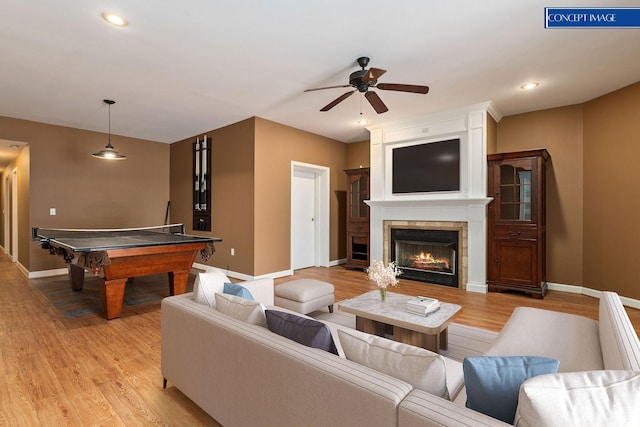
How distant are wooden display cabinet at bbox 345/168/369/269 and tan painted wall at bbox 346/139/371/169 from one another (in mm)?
697

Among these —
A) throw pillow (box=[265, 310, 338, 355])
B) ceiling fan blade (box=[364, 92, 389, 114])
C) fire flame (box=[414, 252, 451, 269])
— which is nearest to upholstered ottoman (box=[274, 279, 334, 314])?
throw pillow (box=[265, 310, 338, 355])

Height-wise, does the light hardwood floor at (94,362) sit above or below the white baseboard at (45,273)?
below

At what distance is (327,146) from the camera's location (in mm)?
6598

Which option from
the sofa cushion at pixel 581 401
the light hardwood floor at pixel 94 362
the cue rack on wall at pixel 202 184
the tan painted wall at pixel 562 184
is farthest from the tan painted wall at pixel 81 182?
the tan painted wall at pixel 562 184

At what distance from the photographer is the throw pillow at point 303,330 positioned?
52.1 inches

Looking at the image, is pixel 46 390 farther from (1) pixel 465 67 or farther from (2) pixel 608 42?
(2) pixel 608 42

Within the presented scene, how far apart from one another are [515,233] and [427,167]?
1570 millimetres

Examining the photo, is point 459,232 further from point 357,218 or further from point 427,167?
point 357,218

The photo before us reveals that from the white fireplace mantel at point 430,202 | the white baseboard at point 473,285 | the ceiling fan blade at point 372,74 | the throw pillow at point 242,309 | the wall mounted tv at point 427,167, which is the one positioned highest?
the ceiling fan blade at point 372,74

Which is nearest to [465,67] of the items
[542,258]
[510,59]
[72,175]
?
[510,59]

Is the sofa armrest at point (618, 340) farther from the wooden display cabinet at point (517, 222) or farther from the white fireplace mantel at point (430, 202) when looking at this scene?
the white fireplace mantel at point (430, 202)

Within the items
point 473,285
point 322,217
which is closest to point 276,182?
point 322,217

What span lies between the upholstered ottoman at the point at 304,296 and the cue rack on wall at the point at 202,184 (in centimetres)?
325

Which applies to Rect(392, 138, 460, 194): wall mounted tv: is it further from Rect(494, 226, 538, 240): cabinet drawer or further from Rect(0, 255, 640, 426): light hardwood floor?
Rect(0, 255, 640, 426): light hardwood floor
